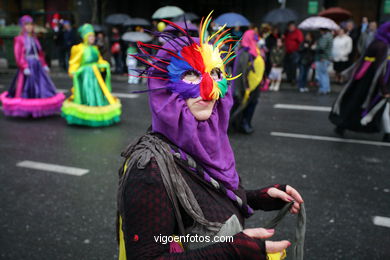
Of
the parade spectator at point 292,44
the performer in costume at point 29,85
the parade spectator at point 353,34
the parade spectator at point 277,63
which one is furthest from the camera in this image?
the parade spectator at point 292,44

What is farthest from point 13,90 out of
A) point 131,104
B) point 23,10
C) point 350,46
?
point 23,10

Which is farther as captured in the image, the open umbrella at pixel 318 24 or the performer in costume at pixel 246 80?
the open umbrella at pixel 318 24

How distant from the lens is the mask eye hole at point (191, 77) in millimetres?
1681

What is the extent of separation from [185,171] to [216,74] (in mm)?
454

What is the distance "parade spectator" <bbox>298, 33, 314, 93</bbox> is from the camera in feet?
41.2

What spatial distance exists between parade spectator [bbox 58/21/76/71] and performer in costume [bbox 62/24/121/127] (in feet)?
27.3

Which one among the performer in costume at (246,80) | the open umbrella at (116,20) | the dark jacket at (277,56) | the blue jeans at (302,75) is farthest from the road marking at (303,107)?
the open umbrella at (116,20)

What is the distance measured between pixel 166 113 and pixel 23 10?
22230 mm

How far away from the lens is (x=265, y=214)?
13.8ft

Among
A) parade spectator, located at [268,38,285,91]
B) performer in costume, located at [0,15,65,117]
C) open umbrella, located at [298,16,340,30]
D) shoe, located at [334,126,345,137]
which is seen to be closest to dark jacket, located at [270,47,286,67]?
parade spectator, located at [268,38,285,91]

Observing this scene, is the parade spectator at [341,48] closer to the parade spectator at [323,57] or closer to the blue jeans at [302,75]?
the parade spectator at [323,57]

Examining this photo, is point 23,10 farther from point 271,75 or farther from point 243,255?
point 243,255

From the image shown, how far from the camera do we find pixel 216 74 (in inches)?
70.2

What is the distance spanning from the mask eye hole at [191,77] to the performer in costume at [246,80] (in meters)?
5.54
